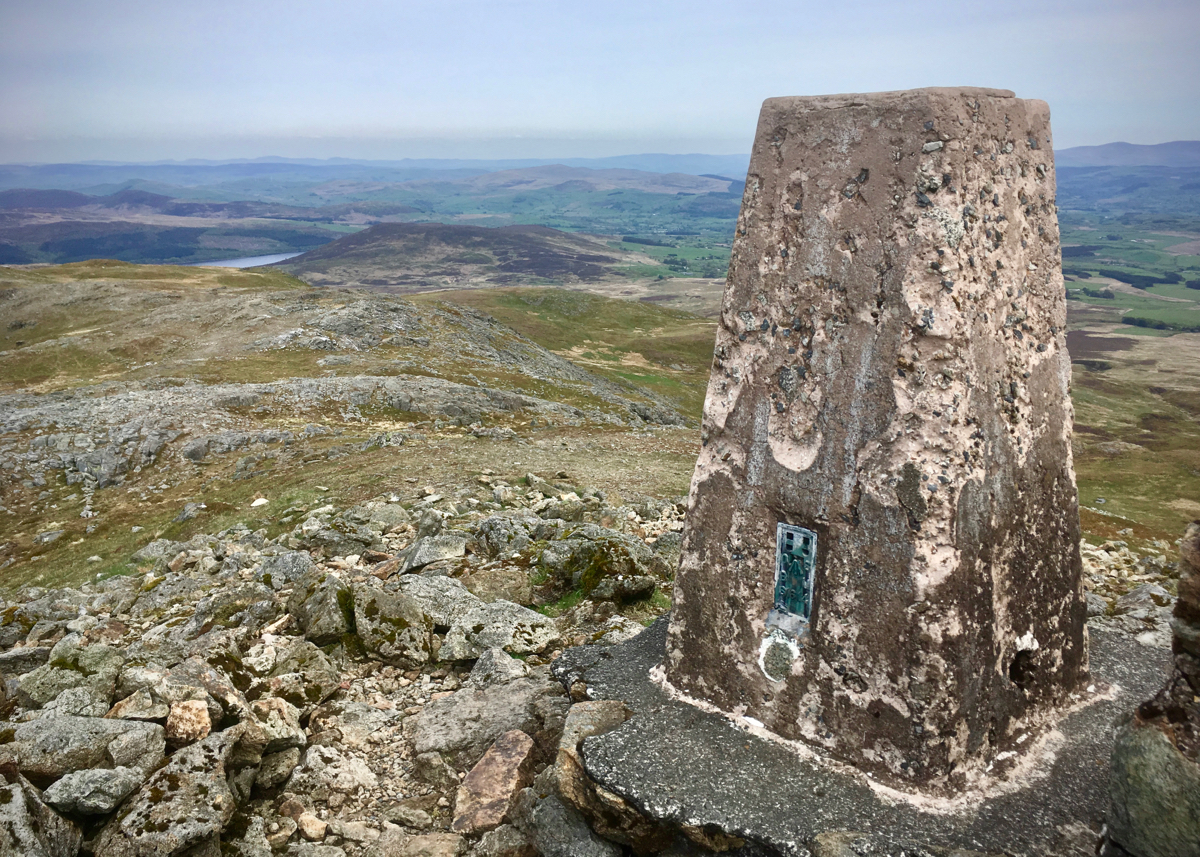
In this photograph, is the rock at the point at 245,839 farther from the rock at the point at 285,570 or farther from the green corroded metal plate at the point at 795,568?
the rock at the point at 285,570

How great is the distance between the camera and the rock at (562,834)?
530cm

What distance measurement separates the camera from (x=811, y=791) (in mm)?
5039

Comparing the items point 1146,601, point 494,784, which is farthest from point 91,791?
point 1146,601

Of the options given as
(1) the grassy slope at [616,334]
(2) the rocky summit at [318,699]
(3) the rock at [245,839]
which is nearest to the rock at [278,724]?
(2) the rocky summit at [318,699]

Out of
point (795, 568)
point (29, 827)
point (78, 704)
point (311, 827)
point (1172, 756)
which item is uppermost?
point (795, 568)

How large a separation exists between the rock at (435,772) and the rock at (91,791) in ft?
7.56

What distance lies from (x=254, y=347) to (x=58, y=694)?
117ft

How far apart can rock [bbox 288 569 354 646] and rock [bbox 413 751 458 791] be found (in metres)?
2.38

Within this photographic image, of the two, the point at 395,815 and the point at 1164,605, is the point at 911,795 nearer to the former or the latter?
the point at 395,815

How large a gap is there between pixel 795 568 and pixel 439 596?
5545 mm

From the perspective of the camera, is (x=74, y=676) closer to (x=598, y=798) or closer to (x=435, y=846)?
(x=435, y=846)

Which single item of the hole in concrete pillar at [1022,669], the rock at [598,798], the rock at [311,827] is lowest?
the rock at [311,827]

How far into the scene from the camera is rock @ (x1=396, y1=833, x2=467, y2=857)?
562cm

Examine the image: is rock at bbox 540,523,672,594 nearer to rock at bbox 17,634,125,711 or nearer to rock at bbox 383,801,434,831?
rock at bbox 383,801,434,831
